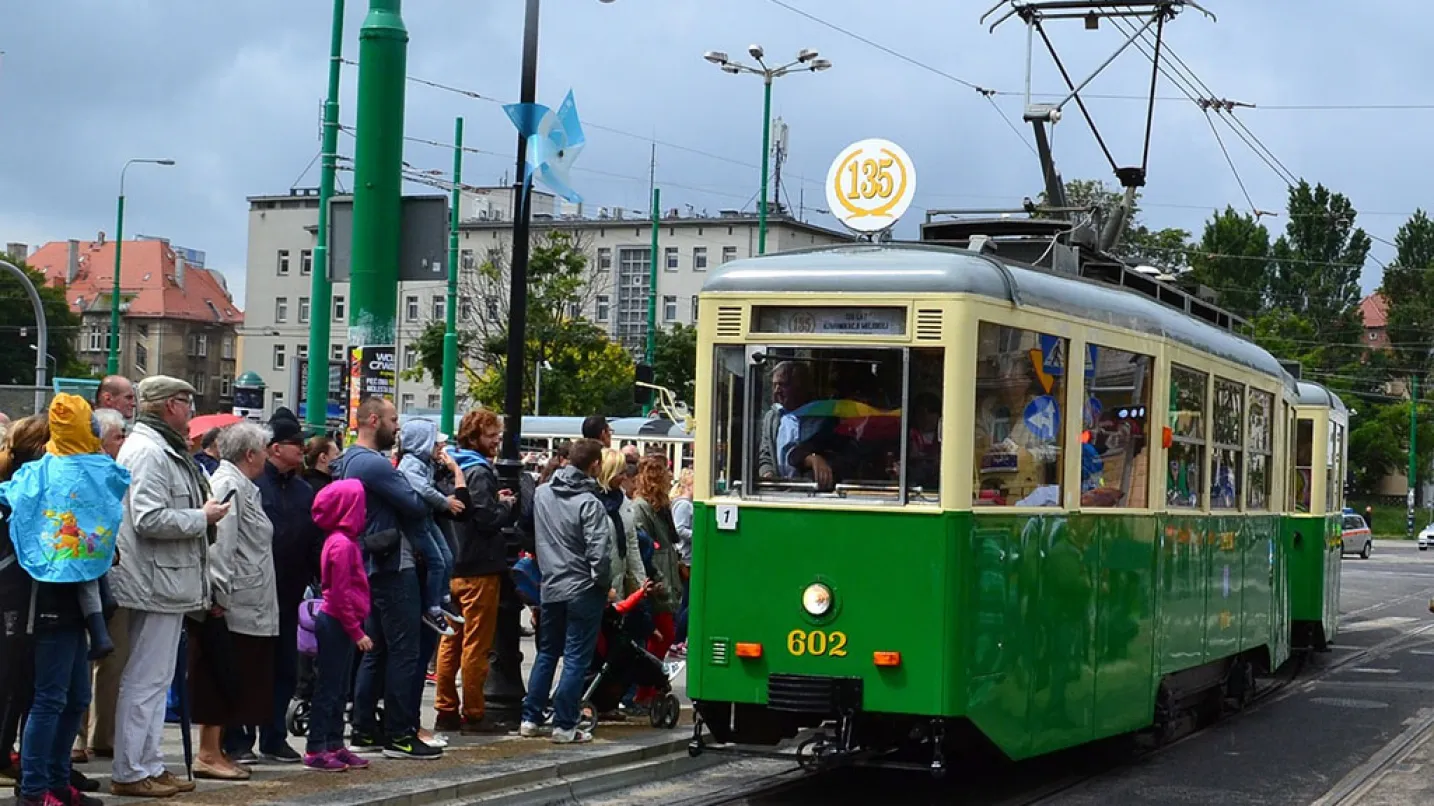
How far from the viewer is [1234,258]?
85.8m

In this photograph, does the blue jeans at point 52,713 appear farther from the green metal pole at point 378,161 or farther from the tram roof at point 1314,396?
the tram roof at point 1314,396

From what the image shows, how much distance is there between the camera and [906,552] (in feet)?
31.2

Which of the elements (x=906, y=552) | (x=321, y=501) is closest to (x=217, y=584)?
(x=321, y=501)

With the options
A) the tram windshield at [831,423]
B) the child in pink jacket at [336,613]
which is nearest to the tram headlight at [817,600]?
the tram windshield at [831,423]

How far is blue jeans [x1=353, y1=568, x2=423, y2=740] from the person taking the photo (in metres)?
10.5

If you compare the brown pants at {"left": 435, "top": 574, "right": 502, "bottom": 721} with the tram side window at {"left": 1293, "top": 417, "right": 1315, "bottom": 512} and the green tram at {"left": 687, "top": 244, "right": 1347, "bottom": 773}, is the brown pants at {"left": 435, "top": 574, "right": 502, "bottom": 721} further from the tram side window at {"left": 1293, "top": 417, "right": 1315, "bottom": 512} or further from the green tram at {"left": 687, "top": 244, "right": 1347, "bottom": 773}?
the tram side window at {"left": 1293, "top": 417, "right": 1315, "bottom": 512}

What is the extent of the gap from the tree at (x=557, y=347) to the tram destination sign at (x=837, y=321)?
45.2 meters

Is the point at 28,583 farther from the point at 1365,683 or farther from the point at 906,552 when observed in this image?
the point at 1365,683

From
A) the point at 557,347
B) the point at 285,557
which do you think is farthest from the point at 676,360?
the point at 285,557

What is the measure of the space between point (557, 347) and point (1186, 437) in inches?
1890

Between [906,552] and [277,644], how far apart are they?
351cm

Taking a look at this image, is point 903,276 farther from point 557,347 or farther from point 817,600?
point 557,347

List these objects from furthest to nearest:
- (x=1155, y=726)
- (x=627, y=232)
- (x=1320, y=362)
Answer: (x=627, y=232) < (x=1320, y=362) < (x=1155, y=726)

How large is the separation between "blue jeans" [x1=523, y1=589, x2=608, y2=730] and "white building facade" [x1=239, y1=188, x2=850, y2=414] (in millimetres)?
73500
